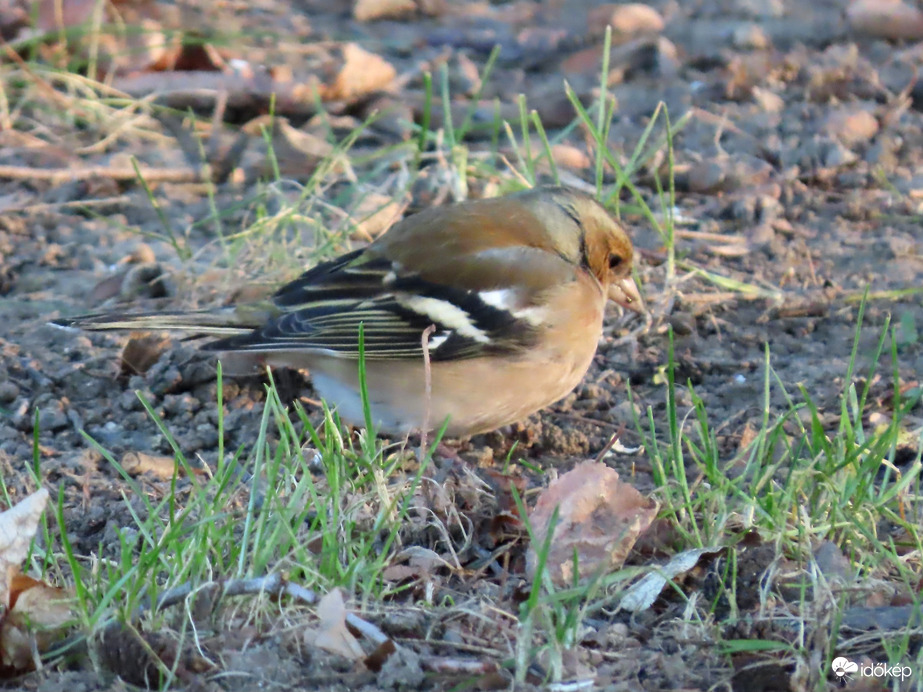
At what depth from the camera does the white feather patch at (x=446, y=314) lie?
382 centimetres

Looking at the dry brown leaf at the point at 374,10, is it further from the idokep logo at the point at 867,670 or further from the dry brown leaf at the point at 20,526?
the idokep logo at the point at 867,670

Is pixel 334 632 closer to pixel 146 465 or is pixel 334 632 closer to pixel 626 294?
pixel 146 465

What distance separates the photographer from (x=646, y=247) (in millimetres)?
5121

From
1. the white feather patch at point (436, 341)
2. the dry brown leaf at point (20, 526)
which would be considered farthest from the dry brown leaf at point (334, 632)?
the white feather patch at point (436, 341)

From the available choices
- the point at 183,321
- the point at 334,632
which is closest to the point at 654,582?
the point at 334,632

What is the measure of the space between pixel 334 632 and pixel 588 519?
69cm

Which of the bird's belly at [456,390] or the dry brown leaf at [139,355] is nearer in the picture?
the bird's belly at [456,390]

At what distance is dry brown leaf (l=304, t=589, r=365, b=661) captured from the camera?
2393mm

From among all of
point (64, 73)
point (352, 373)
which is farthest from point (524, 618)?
point (64, 73)

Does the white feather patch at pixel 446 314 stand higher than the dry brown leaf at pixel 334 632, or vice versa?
the dry brown leaf at pixel 334 632

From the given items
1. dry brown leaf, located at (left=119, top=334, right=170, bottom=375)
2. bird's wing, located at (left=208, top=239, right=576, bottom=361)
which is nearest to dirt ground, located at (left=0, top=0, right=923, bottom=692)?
dry brown leaf, located at (left=119, top=334, right=170, bottom=375)

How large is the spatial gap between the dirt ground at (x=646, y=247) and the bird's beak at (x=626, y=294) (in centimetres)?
13

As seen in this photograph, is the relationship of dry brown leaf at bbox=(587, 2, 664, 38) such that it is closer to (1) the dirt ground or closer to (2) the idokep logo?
(1) the dirt ground

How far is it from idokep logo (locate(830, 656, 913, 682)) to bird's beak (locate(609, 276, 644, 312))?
2.06 meters
